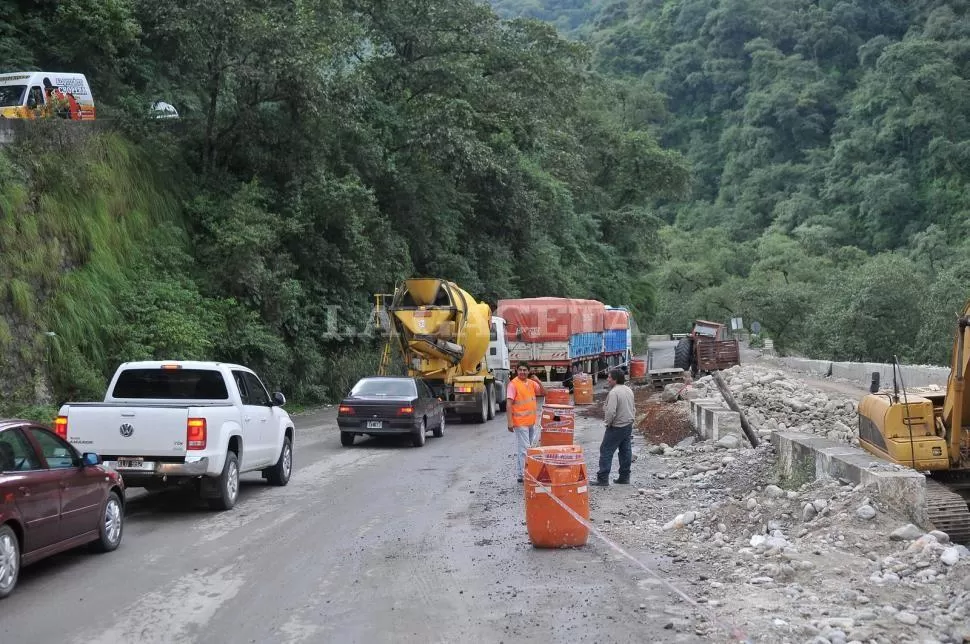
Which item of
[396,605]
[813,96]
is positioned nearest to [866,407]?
[396,605]

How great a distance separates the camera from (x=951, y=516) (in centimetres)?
982

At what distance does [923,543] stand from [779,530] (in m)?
1.71

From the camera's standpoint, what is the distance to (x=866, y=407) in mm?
12570

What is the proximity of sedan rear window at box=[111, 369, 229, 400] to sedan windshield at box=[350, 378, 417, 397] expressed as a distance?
24.2ft

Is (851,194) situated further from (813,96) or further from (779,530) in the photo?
(779,530)

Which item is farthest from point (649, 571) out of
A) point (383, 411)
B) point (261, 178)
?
point (261, 178)

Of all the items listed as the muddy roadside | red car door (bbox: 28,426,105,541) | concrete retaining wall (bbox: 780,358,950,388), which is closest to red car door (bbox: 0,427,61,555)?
red car door (bbox: 28,426,105,541)

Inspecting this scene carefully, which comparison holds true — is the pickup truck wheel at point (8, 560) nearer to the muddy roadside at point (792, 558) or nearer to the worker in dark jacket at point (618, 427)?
the muddy roadside at point (792, 558)

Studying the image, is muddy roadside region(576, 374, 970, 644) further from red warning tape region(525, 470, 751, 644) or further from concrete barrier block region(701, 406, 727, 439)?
concrete barrier block region(701, 406, 727, 439)

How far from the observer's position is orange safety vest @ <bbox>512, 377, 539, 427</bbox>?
14695 mm

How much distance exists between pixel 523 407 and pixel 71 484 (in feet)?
23.7

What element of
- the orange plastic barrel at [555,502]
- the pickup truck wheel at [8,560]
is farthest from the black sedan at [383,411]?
the pickup truck wheel at [8,560]

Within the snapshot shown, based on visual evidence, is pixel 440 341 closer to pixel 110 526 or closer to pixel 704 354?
pixel 704 354

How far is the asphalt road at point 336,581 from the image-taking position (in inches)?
285
